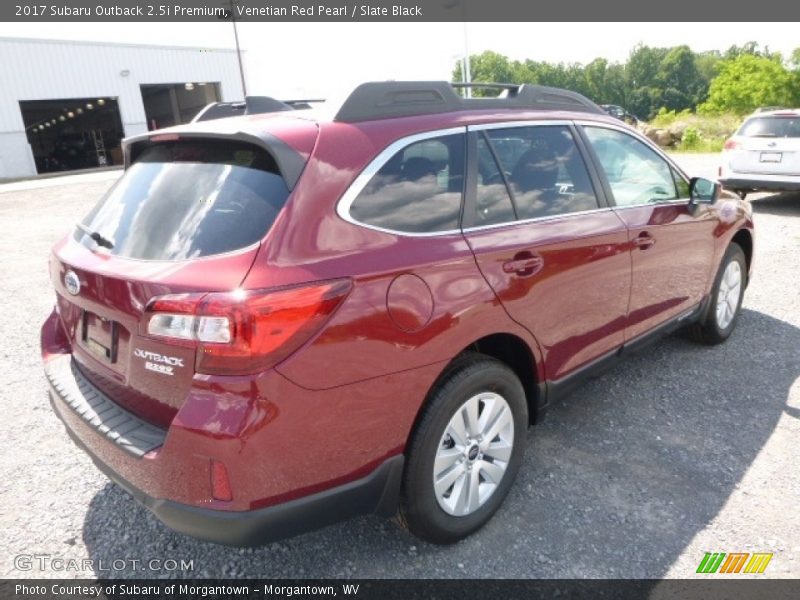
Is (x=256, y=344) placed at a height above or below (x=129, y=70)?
below

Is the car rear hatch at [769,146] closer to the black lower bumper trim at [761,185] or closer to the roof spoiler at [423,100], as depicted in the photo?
the black lower bumper trim at [761,185]

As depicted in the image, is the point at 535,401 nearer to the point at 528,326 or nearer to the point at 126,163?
the point at 528,326

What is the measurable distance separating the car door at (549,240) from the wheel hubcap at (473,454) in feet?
1.35

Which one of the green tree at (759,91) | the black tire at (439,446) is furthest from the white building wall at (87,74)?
the black tire at (439,446)

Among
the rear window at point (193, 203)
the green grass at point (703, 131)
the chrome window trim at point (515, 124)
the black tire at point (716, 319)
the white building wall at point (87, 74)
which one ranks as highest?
the white building wall at point (87, 74)

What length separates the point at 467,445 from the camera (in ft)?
8.18

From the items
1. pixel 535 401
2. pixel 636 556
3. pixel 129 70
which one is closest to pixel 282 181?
pixel 535 401

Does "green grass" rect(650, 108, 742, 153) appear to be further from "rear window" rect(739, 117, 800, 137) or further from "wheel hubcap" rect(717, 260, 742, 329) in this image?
"wheel hubcap" rect(717, 260, 742, 329)

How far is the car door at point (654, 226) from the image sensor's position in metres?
3.35

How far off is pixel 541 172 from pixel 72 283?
2.19 metres

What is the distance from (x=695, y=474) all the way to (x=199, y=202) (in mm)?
2682

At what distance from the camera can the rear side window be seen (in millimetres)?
2193

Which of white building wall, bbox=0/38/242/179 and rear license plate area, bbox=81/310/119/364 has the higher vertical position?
white building wall, bbox=0/38/242/179

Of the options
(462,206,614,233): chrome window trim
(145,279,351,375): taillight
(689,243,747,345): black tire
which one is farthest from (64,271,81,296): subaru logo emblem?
(689,243,747,345): black tire
